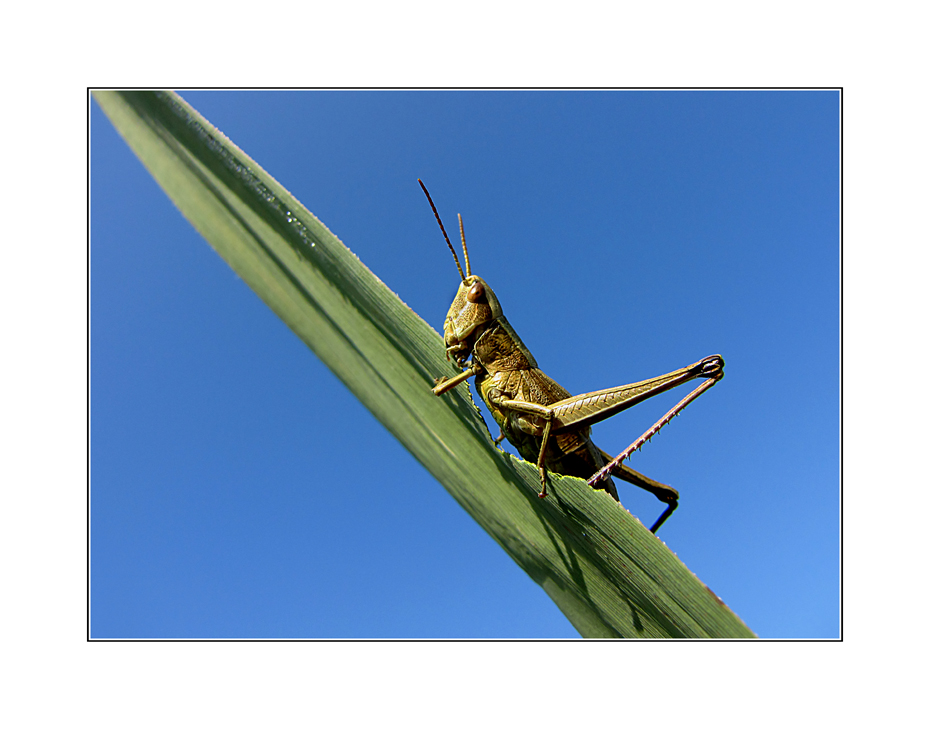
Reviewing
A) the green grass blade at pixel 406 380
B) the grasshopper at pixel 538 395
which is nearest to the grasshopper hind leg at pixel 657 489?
the grasshopper at pixel 538 395

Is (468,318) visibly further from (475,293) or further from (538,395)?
(538,395)

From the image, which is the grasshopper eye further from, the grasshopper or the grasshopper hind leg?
the grasshopper hind leg

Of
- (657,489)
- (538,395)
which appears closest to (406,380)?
(538,395)

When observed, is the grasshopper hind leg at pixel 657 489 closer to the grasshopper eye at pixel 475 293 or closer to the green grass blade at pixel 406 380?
the green grass blade at pixel 406 380

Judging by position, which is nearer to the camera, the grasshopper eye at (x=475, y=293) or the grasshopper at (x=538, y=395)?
the grasshopper at (x=538, y=395)

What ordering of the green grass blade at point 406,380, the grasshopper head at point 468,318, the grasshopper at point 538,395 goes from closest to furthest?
1. the green grass blade at point 406,380
2. the grasshopper at point 538,395
3. the grasshopper head at point 468,318

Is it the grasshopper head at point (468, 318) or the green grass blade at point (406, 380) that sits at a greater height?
the grasshopper head at point (468, 318)

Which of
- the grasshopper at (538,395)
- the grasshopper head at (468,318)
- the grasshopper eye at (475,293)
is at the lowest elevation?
the grasshopper at (538,395)

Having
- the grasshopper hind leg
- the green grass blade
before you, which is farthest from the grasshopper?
the green grass blade
